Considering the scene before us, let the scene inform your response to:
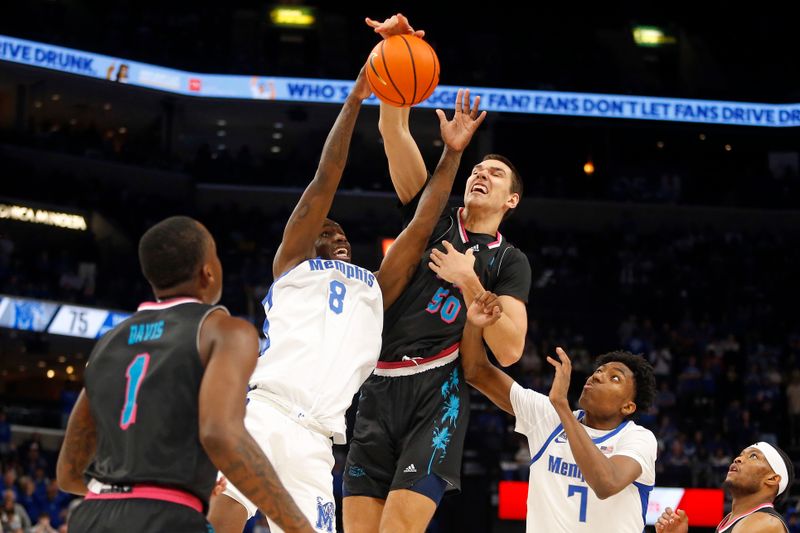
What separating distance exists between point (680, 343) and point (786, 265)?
201 inches

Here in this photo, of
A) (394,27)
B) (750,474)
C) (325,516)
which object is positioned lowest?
(325,516)

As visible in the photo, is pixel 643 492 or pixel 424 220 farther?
pixel 643 492

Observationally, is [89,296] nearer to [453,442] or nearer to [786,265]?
[786,265]

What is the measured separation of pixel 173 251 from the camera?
358cm

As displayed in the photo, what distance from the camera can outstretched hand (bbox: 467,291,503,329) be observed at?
206 inches

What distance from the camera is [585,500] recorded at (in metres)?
5.99

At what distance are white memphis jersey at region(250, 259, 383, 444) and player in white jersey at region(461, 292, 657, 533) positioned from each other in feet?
2.49

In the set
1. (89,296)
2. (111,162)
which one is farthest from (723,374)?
(111,162)

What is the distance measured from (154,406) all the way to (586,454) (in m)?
2.88

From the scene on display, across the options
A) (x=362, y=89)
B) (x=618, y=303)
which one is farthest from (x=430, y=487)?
(x=618, y=303)

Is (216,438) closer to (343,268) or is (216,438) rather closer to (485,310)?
(343,268)

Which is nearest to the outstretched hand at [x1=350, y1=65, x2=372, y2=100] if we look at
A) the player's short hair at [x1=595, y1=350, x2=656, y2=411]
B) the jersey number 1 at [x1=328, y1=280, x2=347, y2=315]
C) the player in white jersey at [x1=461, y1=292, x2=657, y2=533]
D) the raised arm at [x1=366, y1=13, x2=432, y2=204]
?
the raised arm at [x1=366, y1=13, x2=432, y2=204]

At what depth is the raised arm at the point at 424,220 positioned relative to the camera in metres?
5.53

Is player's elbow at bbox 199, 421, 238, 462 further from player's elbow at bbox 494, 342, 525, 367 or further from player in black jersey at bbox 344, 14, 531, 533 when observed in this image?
player's elbow at bbox 494, 342, 525, 367
